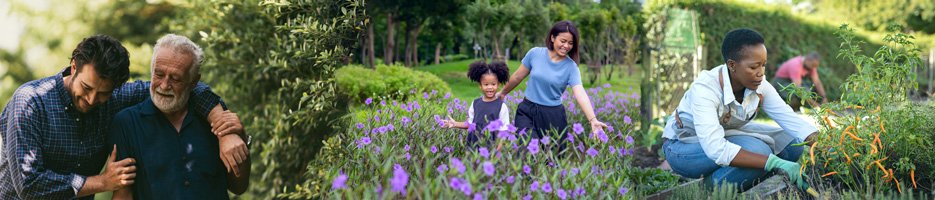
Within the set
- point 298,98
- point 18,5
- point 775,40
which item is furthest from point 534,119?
point 775,40

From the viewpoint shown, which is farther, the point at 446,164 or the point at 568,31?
the point at 568,31

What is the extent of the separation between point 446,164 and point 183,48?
1288 millimetres

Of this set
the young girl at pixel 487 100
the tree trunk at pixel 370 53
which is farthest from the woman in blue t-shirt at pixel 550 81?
the tree trunk at pixel 370 53

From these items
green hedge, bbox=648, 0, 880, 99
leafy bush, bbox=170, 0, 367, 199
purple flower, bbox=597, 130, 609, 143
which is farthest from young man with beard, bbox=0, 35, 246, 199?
green hedge, bbox=648, 0, 880, 99

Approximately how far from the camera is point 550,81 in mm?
4477

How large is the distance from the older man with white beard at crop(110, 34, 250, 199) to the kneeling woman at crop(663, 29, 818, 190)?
243 centimetres

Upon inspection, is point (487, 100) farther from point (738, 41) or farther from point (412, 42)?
point (412, 42)

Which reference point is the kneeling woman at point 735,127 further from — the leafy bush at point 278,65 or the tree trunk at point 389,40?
the tree trunk at point 389,40

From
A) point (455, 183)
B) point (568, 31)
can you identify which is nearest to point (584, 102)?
point (568, 31)

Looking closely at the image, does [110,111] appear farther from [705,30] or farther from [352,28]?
[705,30]

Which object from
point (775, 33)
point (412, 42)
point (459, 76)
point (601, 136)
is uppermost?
point (412, 42)

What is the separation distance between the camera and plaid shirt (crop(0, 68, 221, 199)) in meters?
3.19

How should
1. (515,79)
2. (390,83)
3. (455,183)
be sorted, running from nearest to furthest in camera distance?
(455,183)
(515,79)
(390,83)

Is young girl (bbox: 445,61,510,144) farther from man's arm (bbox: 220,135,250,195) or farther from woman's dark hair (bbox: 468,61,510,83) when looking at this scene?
man's arm (bbox: 220,135,250,195)
